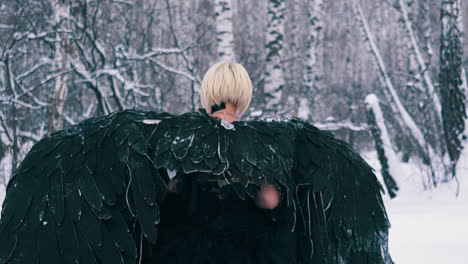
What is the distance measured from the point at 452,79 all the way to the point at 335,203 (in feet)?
22.7

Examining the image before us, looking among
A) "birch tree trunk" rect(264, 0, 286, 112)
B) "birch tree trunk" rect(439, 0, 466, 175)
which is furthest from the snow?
"birch tree trunk" rect(264, 0, 286, 112)

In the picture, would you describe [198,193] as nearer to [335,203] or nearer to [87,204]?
[87,204]

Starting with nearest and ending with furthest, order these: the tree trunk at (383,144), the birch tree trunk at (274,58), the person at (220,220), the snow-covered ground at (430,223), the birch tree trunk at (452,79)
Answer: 1. the person at (220,220)
2. the snow-covered ground at (430,223)
3. the birch tree trunk at (452,79)
4. the tree trunk at (383,144)
5. the birch tree trunk at (274,58)

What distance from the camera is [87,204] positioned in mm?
2191

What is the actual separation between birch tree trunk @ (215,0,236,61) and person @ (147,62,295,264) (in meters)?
6.88

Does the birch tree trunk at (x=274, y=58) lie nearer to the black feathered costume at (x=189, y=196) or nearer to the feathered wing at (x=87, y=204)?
the black feathered costume at (x=189, y=196)

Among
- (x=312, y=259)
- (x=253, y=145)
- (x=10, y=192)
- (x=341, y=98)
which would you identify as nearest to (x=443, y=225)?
(x=312, y=259)

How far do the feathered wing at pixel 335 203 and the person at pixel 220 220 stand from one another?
0.36 ft

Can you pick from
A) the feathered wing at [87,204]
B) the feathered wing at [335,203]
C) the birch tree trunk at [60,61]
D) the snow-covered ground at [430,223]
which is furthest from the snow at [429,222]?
the feathered wing at [87,204]

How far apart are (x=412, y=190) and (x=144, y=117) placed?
7164 millimetres

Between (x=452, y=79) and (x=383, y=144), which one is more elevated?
(x=452, y=79)

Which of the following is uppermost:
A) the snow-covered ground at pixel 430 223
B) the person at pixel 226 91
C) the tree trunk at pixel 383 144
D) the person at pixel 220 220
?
the person at pixel 226 91

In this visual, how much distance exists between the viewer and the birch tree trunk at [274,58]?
1052cm

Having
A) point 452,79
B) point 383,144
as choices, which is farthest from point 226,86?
point 452,79
